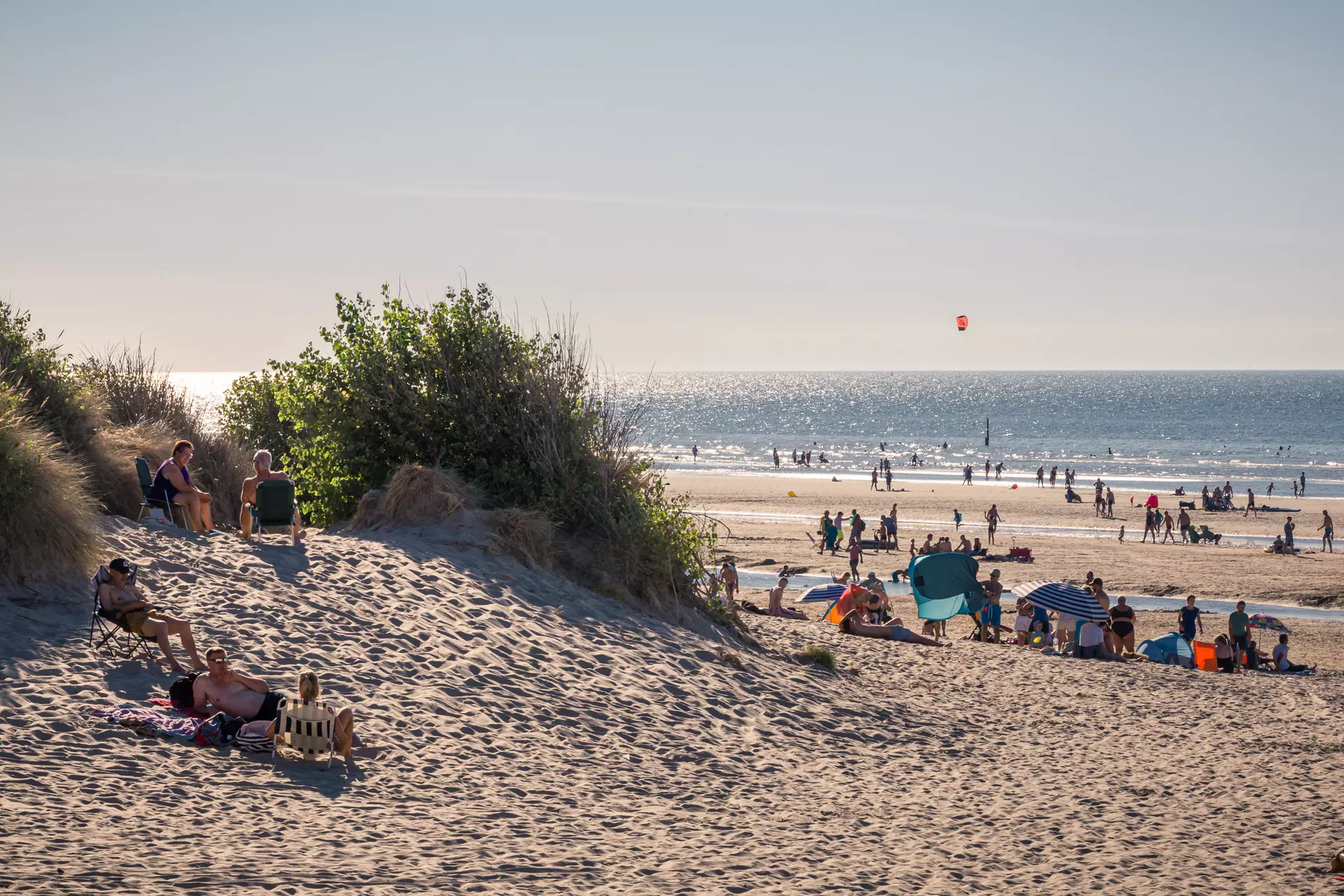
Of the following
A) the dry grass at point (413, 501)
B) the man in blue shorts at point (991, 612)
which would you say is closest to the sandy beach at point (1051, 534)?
the man in blue shorts at point (991, 612)

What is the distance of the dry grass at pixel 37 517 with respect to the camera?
8305mm

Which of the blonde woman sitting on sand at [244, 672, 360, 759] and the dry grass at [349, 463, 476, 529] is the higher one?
the dry grass at [349, 463, 476, 529]

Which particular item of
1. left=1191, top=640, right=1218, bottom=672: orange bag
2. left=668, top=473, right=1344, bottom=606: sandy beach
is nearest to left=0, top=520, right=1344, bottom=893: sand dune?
left=1191, top=640, right=1218, bottom=672: orange bag

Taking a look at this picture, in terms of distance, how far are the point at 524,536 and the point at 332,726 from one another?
517 centimetres

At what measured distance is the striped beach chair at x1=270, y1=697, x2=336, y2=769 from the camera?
673 centimetres

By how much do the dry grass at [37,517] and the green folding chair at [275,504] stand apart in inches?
75.3

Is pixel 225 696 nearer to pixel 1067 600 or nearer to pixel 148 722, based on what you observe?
pixel 148 722

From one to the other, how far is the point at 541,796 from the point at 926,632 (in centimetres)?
1187

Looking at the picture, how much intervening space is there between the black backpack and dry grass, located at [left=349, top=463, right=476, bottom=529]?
501cm

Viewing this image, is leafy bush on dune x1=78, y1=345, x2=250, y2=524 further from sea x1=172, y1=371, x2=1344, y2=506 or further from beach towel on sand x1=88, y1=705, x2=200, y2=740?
beach towel on sand x1=88, y1=705, x2=200, y2=740

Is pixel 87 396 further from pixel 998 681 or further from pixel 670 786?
pixel 998 681

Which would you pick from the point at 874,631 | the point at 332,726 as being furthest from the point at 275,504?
the point at 874,631

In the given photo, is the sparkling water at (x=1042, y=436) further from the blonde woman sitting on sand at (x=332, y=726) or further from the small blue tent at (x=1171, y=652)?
the blonde woman sitting on sand at (x=332, y=726)

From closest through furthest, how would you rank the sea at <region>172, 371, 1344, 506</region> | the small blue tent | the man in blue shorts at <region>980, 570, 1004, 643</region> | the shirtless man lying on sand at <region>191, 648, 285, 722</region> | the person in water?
the shirtless man lying on sand at <region>191, 648, 285, 722</region> < the person in water < the small blue tent < the man in blue shorts at <region>980, 570, 1004, 643</region> < the sea at <region>172, 371, 1344, 506</region>
